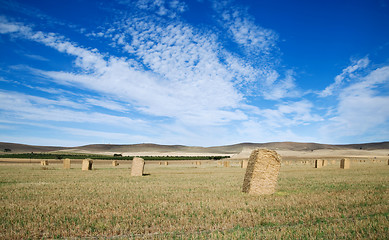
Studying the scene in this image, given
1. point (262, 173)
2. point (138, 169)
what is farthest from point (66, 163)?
point (262, 173)

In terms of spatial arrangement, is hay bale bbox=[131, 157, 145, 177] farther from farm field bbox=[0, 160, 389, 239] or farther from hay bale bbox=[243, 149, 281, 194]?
farm field bbox=[0, 160, 389, 239]

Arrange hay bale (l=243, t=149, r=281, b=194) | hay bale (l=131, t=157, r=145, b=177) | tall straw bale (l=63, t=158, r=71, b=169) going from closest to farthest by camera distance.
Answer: hay bale (l=243, t=149, r=281, b=194)
hay bale (l=131, t=157, r=145, b=177)
tall straw bale (l=63, t=158, r=71, b=169)

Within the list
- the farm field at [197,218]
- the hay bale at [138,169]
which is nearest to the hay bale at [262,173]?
the farm field at [197,218]

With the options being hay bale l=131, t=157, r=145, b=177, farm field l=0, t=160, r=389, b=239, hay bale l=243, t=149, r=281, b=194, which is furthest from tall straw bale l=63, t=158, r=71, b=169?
hay bale l=243, t=149, r=281, b=194

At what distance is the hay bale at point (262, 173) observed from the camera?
43.2 ft

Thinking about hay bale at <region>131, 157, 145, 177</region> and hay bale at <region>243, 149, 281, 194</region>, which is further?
hay bale at <region>131, 157, 145, 177</region>

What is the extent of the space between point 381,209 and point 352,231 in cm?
329

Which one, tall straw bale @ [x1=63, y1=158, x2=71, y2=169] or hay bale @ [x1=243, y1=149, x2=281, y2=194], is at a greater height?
hay bale @ [x1=243, y1=149, x2=281, y2=194]

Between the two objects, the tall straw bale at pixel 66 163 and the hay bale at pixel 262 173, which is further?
the tall straw bale at pixel 66 163

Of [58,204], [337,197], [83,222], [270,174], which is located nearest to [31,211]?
[58,204]

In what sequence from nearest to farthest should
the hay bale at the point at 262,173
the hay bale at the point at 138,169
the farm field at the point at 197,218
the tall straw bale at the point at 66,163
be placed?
the farm field at the point at 197,218
the hay bale at the point at 262,173
the hay bale at the point at 138,169
the tall straw bale at the point at 66,163

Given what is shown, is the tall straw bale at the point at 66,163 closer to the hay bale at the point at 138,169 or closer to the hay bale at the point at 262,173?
the hay bale at the point at 138,169

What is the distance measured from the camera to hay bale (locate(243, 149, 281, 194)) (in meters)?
13.2

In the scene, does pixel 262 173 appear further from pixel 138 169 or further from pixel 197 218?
pixel 138 169
